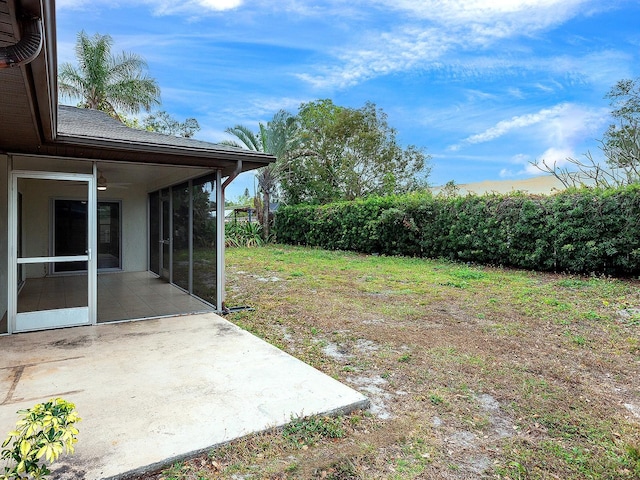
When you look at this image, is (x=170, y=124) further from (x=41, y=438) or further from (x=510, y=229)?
(x=41, y=438)

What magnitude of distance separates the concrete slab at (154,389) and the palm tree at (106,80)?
17.4m

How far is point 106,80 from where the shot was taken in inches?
748

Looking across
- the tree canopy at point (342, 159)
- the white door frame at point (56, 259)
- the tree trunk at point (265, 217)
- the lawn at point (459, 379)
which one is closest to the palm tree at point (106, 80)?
the tree trunk at point (265, 217)

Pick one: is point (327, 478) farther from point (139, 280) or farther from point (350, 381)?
point (139, 280)

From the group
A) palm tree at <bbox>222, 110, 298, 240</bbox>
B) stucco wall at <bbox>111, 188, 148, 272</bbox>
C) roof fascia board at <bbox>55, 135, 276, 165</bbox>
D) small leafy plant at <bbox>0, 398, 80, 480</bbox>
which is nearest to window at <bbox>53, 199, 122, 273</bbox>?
roof fascia board at <bbox>55, 135, 276, 165</bbox>

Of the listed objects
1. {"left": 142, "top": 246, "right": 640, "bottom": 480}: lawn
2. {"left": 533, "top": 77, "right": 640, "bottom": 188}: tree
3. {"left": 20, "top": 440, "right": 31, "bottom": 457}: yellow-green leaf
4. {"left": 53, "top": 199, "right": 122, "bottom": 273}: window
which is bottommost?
{"left": 142, "top": 246, "right": 640, "bottom": 480}: lawn

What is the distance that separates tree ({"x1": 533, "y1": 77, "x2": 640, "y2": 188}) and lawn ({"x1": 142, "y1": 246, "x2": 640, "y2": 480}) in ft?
25.0

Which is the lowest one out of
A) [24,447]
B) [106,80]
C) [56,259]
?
[24,447]

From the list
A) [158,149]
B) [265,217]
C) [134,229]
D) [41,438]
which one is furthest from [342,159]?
[41,438]

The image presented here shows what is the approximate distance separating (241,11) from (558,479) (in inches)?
509

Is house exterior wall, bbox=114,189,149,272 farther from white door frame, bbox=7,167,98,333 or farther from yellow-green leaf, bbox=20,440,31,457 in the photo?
yellow-green leaf, bbox=20,440,31,457

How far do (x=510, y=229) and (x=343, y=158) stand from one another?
13.4m

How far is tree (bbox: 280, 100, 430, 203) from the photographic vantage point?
22.0m

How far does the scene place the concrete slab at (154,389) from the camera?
2.55 metres
